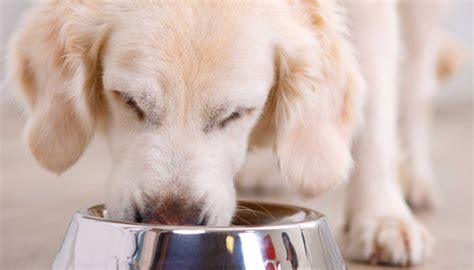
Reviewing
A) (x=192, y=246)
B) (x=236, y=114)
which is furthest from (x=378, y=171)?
(x=192, y=246)

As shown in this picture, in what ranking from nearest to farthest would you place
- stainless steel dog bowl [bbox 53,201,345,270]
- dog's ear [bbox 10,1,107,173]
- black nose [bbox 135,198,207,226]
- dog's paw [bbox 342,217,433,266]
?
stainless steel dog bowl [bbox 53,201,345,270] → black nose [bbox 135,198,207,226] → dog's ear [bbox 10,1,107,173] → dog's paw [bbox 342,217,433,266]

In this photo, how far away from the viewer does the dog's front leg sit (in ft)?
6.63

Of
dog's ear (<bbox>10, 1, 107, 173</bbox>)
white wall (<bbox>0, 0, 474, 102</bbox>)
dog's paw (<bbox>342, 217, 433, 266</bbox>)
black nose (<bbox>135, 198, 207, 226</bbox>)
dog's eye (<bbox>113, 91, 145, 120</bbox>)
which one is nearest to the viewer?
black nose (<bbox>135, 198, 207, 226</bbox>)

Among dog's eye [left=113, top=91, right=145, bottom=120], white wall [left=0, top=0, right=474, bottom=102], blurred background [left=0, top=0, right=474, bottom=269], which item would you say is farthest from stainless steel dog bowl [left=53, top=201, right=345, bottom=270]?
white wall [left=0, top=0, right=474, bottom=102]

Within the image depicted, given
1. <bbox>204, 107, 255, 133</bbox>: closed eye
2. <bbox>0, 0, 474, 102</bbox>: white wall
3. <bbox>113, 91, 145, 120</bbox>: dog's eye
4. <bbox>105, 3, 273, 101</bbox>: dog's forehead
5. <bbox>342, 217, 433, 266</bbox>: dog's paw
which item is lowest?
<bbox>342, 217, 433, 266</bbox>: dog's paw

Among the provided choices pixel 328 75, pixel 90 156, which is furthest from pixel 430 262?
pixel 90 156

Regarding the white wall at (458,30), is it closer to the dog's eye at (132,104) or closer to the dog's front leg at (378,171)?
the dog's front leg at (378,171)

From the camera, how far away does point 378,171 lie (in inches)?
85.6

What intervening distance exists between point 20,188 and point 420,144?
164cm

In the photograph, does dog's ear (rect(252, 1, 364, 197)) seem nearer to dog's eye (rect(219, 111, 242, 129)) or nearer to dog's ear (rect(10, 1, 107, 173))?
dog's eye (rect(219, 111, 242, 129))

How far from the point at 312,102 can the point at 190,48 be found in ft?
1.29

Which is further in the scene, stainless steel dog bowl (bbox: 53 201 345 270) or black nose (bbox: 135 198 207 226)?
black nose (bbox: 135 198 207 226)

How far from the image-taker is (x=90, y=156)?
15.5 ft

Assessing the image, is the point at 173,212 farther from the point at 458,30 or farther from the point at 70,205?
the point at 458,30
